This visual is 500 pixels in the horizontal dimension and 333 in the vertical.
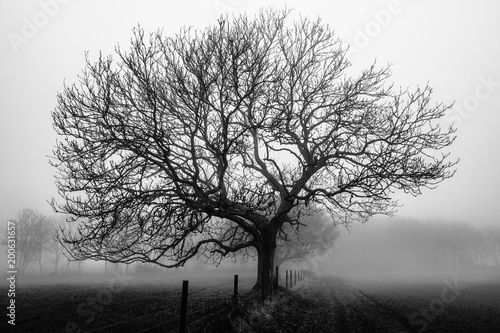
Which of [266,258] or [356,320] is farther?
[266,258]

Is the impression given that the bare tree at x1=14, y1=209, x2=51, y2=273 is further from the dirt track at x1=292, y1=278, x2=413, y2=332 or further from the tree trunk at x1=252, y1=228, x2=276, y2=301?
the dirt track at x1=292, y1=278, x2=413, y2=332

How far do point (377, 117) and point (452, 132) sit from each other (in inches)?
125

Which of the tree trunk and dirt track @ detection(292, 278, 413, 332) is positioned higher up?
the tree trunk

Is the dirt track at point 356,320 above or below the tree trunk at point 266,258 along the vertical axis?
below

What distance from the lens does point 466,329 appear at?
10555 mm

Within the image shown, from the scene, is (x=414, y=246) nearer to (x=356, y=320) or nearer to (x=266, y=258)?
(x=266, y=258)

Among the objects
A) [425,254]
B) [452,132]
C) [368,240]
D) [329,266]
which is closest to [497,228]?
[425,254]

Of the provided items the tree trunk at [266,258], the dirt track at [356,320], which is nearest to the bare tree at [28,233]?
the tree trunk at [266,258]

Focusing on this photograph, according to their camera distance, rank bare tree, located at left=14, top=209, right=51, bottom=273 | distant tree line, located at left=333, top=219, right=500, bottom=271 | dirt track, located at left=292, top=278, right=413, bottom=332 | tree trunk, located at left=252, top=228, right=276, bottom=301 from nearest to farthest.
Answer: dirt track, located at left=292, top=278, right=413, bottom=332 < tree trunk, located at left=252, top=228, right=276, bottom=301 < bare tree, located at left=14, top=209, right=51, bottom=273 < distant tree line, located at left=333, top=219, right=500, bottom=271

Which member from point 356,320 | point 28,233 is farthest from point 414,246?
point 28,233

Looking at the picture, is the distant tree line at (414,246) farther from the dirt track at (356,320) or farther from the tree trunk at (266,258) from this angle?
the tree trunk at (266,258)

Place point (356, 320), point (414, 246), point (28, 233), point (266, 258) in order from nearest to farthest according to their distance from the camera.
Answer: point (356, 320) → point (266, 258) → point (28, 233) → point (414, 246)

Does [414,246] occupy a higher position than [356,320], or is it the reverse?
[356,320]

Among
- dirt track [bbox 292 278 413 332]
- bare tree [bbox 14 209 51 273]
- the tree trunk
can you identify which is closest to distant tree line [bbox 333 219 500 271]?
bare tree [bbox 14 209 51 273]
